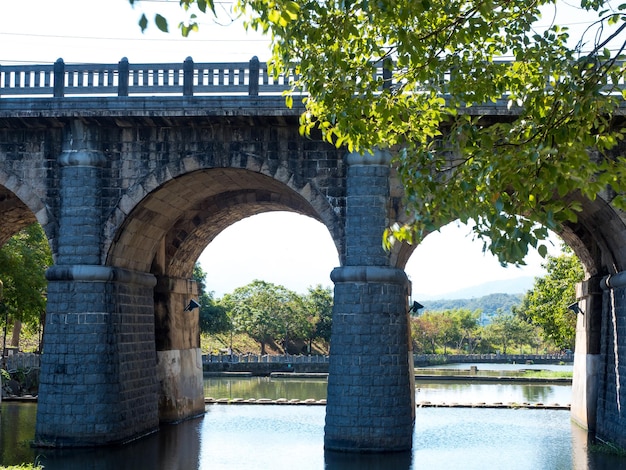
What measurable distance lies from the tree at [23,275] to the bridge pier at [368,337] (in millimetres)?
16184

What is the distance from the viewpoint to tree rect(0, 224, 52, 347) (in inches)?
1213

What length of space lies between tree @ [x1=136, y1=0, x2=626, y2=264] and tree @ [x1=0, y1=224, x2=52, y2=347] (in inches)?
859

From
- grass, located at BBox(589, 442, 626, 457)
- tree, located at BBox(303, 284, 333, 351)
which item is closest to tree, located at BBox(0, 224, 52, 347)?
grass, located at BBox(589, 442, 626, 457)

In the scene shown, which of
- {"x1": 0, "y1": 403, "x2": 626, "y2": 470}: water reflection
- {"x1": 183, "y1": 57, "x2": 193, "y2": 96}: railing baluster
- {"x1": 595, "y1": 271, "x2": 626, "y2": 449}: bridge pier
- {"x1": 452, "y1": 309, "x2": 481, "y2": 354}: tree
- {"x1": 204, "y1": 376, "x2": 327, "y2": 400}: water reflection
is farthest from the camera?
{"x1": 452, "y1": 309, "x2": 481, "y2": 354}: tree

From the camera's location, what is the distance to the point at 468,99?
10.6m

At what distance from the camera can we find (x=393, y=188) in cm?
1805

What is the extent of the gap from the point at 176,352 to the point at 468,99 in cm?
1391

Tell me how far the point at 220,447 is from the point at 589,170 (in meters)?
12.2

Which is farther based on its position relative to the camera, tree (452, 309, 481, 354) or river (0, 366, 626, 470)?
tree (452, 309, 481, 354)

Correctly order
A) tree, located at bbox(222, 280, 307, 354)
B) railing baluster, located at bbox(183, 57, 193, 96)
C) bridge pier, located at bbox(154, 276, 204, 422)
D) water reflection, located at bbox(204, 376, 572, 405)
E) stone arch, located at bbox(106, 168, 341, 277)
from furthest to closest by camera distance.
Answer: tree, located at bbox(222, 280, 307, 354), water reflection, located at bbox(204, 376, 572, 405), bridge pier, located at bbox(154, 276, 204, 422), stone arch, located at bbox(106, 168, 341, 277), railing baluster, located at bbox(183, 57, 193, 96)

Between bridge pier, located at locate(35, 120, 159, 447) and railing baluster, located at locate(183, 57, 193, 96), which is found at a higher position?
railing baluster, located at locate(183, 57, 193, 96)

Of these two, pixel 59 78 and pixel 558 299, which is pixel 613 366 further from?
pixel 558 299

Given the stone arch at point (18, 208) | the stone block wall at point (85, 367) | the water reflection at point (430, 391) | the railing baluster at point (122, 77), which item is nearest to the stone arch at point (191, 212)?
the stone block wall at point (85, 367)

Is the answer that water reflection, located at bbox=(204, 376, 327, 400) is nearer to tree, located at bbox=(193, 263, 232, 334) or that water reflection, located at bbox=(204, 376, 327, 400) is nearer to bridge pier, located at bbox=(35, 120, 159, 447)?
bridge pier, located at bbox=(35, 120, 159, 447)
